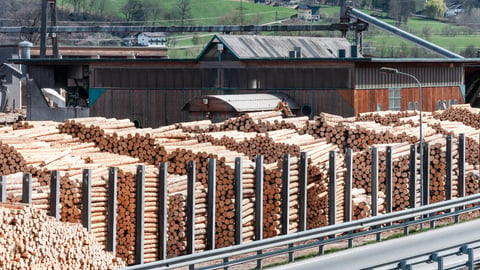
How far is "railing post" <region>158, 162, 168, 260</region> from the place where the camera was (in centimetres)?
2662

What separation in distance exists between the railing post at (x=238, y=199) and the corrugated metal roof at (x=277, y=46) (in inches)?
1412

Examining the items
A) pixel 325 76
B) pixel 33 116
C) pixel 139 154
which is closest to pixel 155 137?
pixel 139 154

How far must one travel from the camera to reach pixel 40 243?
2169cm

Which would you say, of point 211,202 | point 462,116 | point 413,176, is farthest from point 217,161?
point 462,116

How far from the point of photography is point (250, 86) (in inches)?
2480

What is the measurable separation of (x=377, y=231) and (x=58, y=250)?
29.7 ft

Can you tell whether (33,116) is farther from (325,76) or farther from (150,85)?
(325,76)

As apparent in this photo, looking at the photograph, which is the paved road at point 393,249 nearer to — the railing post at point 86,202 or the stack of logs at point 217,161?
the stack of logs at point 217,161

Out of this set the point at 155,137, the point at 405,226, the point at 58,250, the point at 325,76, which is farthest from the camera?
the point at 325,76

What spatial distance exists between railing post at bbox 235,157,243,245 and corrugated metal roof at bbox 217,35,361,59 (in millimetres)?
35859

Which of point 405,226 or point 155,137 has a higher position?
point 155,137

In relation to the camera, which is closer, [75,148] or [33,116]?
[75,148]

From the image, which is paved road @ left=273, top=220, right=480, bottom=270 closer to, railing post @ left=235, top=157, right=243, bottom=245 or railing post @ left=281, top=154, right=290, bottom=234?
railing post @ left=281, top=154, right=290, bottom=234

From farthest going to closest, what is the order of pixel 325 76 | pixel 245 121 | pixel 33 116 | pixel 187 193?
pixel 33 116 < pixel 325 76 < pixel 245 121 < pixel 187 193
